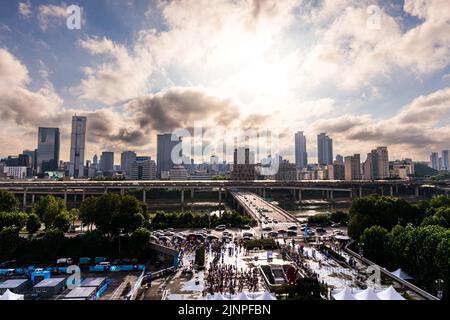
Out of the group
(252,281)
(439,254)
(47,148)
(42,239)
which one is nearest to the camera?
(439,254)

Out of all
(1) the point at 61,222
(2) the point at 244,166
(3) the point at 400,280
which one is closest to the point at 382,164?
(2) the point at 244,166

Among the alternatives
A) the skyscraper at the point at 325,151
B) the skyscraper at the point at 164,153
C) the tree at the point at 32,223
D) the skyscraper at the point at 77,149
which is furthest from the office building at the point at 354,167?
the skyscraper at the point at 77,149

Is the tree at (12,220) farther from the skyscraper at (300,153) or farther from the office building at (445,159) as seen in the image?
the office building at (445,159)

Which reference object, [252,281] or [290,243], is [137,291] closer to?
[252,281]

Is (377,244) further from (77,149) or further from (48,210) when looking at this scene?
(77,149)

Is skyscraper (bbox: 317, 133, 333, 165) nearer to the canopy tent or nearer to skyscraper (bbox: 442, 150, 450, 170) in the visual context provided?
skyscraper (bbox: 442, 150, 450, 170)
